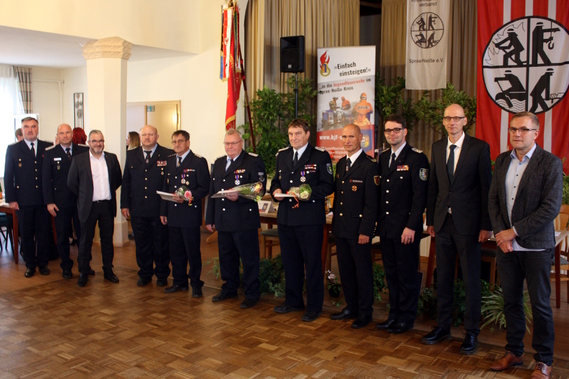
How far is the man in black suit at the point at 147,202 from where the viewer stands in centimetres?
568

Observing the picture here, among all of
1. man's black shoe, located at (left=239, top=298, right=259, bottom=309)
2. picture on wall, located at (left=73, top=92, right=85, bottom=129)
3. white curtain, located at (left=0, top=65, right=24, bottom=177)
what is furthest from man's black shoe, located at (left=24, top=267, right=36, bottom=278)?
picture on wall, located at (left=73, top=92, right=85, bottom=129)

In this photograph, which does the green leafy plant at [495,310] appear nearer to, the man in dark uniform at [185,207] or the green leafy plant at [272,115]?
the man in dark uniform at [185,207]

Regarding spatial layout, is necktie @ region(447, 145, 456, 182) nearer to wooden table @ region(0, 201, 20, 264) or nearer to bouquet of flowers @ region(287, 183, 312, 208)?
bouquet of flowers @ region(287, 183, 312, 208)

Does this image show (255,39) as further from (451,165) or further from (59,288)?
(451,165)

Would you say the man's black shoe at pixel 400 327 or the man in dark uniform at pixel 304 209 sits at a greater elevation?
the man in dark uniform at pixel 304 209

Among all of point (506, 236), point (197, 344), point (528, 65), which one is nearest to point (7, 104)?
point (197, 344)

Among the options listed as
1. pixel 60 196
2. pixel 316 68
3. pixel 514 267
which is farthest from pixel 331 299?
pixel 316 68

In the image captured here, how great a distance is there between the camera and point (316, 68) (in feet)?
31.4

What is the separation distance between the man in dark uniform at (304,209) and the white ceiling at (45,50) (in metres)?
4.49

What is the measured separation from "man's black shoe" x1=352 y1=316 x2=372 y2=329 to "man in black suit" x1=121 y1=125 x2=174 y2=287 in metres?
2.21

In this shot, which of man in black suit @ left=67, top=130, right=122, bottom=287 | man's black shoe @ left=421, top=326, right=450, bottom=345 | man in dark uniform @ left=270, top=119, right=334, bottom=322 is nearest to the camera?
man's black shoe @ left=421, top=326, right=450, bottom=345

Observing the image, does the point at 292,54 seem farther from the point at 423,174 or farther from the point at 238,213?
the point at 423,174

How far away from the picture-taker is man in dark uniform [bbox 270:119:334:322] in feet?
15.3

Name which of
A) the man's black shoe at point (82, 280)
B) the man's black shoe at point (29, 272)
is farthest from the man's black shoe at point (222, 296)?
the man's black shoe at point (29, 272)
